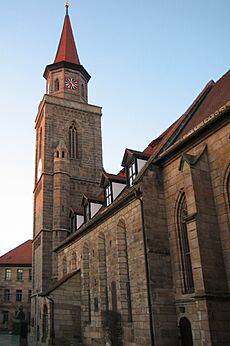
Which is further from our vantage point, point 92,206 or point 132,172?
point 92,206

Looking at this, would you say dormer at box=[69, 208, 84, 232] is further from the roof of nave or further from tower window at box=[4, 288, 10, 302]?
tower window at box=[4, 288, 10, 302]

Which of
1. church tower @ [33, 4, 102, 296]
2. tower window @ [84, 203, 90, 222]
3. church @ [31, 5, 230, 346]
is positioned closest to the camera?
church @ [31, 5, 230, 346]

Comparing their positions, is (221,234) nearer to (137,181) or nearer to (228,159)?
(228,159)

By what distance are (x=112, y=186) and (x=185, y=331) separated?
30.5 feet

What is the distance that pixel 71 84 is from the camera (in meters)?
37.2

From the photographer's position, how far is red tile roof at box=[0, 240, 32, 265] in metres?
48.2

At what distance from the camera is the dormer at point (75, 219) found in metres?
28.2

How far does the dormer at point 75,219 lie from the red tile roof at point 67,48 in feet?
53.9

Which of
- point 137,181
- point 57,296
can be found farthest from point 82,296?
point 137,181

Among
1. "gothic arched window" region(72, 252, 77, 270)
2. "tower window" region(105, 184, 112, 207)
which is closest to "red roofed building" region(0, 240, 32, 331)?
"gothic arched window" region(72, 252, 77, 270)

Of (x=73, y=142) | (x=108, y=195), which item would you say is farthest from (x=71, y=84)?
(x=108, y=195)

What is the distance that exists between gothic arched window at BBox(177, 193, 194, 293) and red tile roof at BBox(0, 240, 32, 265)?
35.5 metres

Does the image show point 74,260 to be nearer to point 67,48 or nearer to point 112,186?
point 112,186

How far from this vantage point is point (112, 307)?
1912 cm
